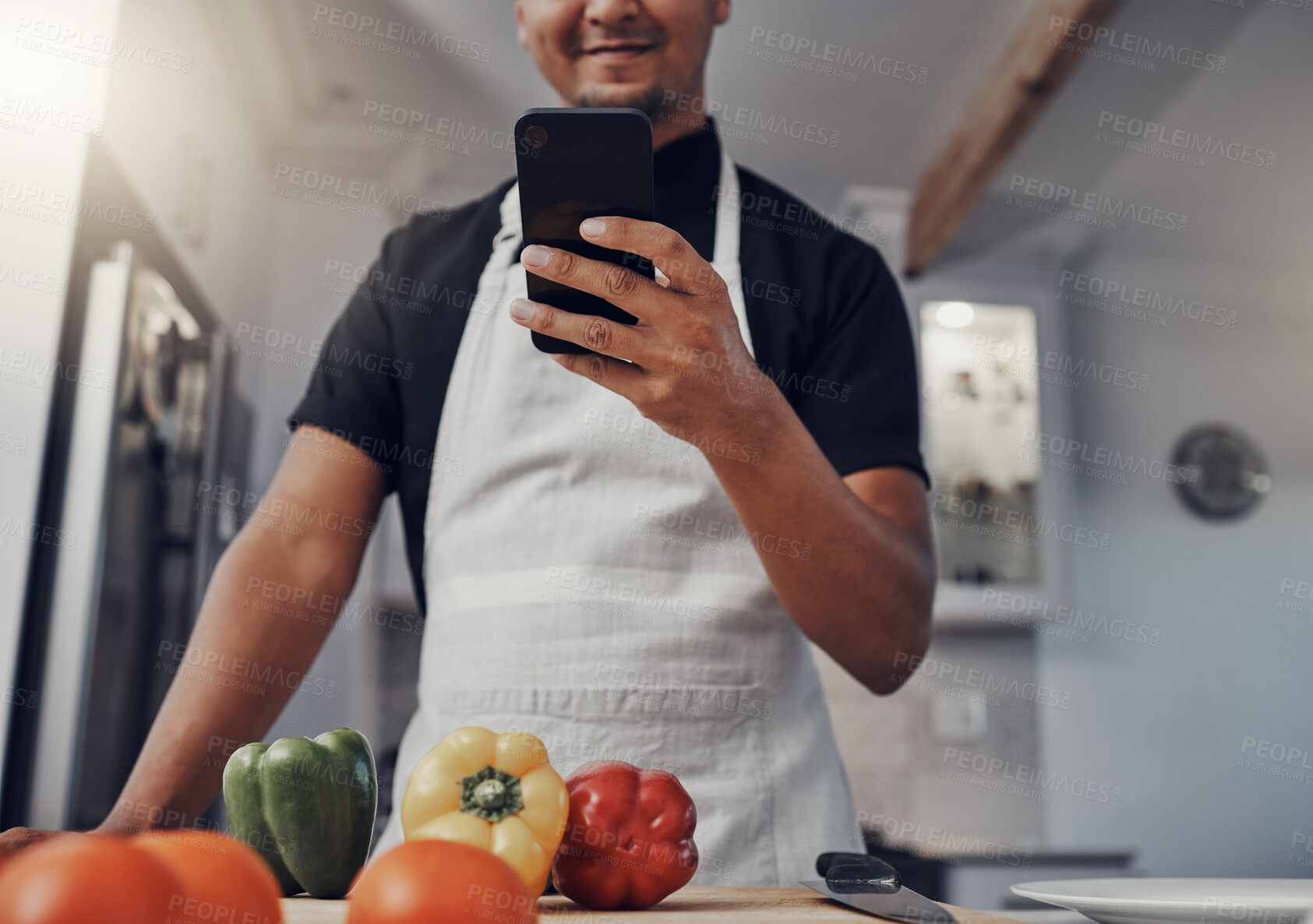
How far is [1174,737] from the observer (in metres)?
3.25

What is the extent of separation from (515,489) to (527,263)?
0.33 meters

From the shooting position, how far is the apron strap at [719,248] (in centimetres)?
100

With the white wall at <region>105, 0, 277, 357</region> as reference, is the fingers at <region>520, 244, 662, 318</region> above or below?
below

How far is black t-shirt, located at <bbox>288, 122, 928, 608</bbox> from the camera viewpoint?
925 mm

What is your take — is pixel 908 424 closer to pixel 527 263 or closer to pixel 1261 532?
pixel 527 263

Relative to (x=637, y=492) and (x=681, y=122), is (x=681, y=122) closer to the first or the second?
(x=681, y=122)

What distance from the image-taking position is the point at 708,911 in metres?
0.54

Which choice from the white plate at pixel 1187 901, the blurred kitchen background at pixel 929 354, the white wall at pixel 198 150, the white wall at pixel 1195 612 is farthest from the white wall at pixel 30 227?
the white wall at pixel 1195 612


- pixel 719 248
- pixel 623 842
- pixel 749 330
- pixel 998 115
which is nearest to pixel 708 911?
pixel 623 842

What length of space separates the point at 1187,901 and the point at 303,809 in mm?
453

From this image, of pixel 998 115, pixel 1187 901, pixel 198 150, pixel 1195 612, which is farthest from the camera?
pixel 1195 612

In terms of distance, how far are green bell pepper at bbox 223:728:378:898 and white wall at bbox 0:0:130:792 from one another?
1125 mm

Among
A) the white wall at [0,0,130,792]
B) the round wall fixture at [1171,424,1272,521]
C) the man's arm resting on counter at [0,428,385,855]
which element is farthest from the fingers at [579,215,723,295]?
the round wall fixture at [1171,424,1272,521]

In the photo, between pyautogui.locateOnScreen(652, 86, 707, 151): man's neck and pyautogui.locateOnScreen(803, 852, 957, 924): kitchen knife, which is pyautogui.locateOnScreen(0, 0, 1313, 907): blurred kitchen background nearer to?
pyautogui.locateOnScreen(652, 86, 707, 151): man's neck
